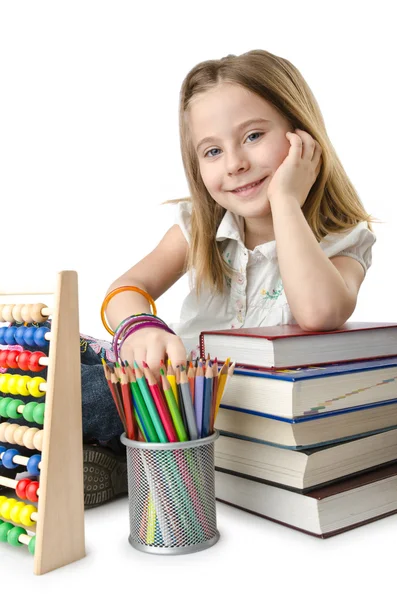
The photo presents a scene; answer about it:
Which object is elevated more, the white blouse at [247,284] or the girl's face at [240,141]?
the girl's face at [240,141]

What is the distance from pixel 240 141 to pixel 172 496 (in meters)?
0.70

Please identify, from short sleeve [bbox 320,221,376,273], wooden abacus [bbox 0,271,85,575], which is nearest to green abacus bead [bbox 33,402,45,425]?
wooden abacus [bbox 0,271,85,575]

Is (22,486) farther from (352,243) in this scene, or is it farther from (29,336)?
(352,243)

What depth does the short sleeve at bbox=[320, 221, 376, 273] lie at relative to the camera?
1.31 meters

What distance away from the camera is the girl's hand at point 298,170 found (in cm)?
119

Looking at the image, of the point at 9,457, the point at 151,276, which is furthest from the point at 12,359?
Answer: the point at 151,276

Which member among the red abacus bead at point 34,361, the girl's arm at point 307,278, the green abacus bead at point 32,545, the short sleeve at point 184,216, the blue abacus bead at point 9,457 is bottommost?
the green abacus bead at point 32,545

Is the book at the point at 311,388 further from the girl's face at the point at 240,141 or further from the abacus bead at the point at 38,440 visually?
the girl's face at the point at 240,141

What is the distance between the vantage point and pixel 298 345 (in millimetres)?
925

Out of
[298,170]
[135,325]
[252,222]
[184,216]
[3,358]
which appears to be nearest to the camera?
[3,358]

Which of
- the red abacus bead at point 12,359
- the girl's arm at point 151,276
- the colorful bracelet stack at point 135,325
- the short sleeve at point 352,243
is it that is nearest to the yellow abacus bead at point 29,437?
the red abacus bead at point 12,359

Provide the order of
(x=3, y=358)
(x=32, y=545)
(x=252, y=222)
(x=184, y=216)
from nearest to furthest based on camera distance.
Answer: (x=32, y=545) → (x=3, y=358) → (x=252, y=222) → (x=184, y=216)

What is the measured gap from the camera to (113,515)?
3.11 ft

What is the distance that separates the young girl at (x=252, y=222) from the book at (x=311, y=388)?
0.12m
